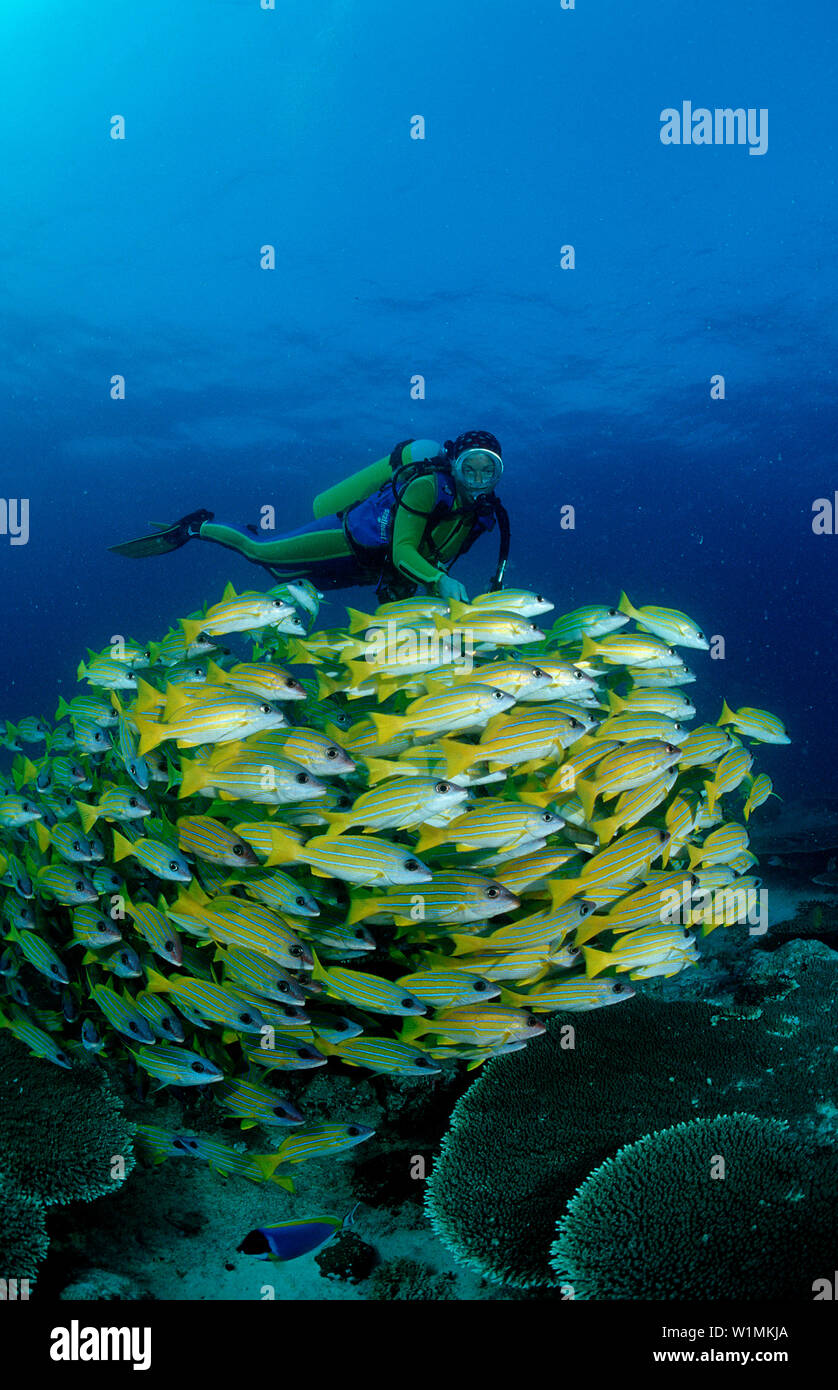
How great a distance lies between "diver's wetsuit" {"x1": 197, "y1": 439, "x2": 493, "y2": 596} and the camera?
652 centimetres

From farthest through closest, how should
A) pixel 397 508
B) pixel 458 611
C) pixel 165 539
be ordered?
pixel 165 539 < pixel 397 508 < pixel 458 611

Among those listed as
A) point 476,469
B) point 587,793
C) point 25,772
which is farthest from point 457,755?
point 476,469

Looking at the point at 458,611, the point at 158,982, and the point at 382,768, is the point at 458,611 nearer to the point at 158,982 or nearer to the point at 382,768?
the point at 382,768

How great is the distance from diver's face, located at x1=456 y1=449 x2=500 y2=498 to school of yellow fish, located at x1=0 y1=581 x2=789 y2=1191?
2464 mm

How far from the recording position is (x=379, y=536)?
7711mm

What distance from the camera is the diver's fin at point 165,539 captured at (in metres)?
9.25

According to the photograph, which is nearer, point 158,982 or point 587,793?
point 158,982

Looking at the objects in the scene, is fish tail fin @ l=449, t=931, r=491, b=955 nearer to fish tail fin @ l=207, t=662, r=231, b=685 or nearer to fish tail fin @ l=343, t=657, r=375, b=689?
fish tail fin @ l=343, t=657, r=375, b=689

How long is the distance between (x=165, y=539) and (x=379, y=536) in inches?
141

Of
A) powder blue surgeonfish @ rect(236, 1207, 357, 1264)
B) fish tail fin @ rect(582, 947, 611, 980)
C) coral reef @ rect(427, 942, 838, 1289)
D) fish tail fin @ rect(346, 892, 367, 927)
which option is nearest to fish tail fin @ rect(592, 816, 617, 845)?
fish tail fin @ rect(582, 947, 611, 980)

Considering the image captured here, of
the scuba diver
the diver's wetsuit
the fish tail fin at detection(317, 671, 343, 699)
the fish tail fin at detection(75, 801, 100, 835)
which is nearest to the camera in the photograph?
the fish tail fin at detection(75, 801, 100, 835)

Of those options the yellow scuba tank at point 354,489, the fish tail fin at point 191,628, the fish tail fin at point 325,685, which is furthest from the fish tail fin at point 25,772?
the yellow scuba tank at point 354,489

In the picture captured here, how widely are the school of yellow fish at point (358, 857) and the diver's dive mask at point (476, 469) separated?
246 centimetres
